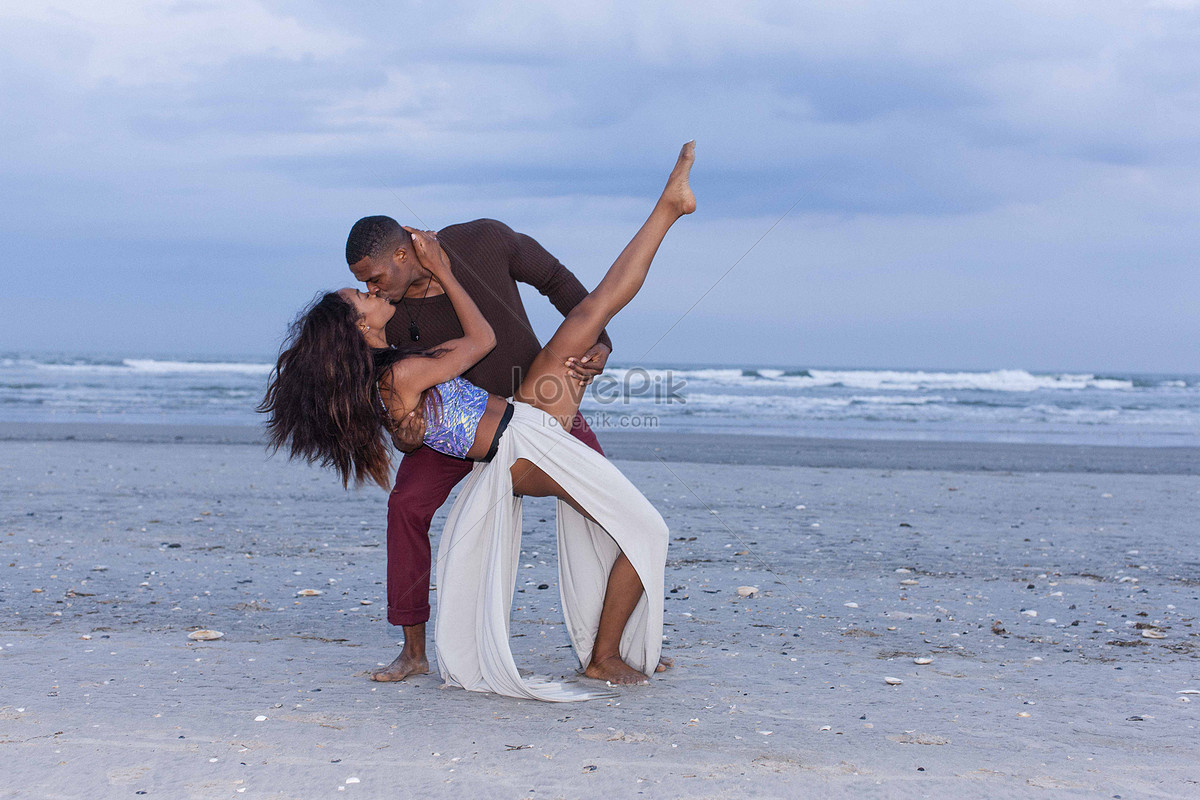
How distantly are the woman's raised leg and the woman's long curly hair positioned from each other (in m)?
0.53

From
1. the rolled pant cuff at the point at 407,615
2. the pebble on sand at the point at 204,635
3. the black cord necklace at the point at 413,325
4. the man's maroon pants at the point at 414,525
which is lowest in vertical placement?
the pebble on sand at the point at 204,635

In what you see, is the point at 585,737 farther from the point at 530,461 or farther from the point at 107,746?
the point at 107,746

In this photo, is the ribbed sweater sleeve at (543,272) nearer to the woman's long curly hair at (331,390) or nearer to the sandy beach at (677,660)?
the woman's long curly hair at (331,390)

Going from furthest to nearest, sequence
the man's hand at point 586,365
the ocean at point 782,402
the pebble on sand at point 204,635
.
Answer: the ocean at point 782,402 < the pebble on sand at point 204,635 < the man's hand at point 586,365

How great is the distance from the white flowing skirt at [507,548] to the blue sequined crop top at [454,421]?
127 millimetres

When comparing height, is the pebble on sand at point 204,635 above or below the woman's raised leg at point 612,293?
below

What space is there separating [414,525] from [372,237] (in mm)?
1123

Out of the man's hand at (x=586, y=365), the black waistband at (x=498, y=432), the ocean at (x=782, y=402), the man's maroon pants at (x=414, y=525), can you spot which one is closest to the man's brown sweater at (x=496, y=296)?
the man's hand at (x=586, y=365)

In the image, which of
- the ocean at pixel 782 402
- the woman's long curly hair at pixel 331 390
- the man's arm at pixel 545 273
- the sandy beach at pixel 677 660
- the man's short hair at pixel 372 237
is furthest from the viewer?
the ocean at pixel 782 402

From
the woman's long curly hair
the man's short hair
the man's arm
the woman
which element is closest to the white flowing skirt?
the woman

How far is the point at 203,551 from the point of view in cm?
603

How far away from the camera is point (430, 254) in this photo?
133 inches

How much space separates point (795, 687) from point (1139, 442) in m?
16.1

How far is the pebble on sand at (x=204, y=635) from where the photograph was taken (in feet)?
13.5
